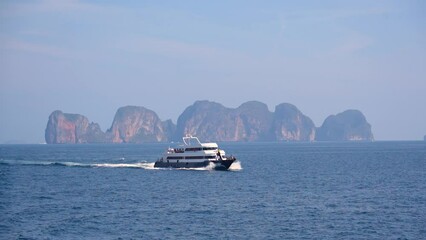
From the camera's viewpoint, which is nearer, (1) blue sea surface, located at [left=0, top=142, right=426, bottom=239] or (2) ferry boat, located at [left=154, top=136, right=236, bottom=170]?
(1) blue sea surface, located at [left=0, top=142, right=426, bottom=239]

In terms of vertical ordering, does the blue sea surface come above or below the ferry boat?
below

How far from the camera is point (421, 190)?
103m

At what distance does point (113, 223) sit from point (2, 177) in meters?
74.4

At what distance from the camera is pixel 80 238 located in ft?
206

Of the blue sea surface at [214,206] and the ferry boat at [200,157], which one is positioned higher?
the ferry boat at [200,157]

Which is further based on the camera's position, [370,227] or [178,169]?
[178,169]

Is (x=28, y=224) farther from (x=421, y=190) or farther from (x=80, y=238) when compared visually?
(x=421, y=190)

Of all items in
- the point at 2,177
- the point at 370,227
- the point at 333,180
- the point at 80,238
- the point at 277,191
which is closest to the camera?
the point at 80,238

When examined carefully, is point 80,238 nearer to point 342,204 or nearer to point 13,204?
point 13,204

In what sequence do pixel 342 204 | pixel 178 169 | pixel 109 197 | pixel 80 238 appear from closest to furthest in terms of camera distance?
pixel 80 238
pixel 342 204
pixel 109 197
pixel 178 169

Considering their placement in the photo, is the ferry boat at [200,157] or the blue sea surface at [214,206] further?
the ferry boat at [200,157]

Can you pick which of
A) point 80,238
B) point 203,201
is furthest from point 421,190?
point 80,238

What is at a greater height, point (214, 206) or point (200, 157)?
point (200, 157)

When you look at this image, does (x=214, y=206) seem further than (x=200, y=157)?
No
